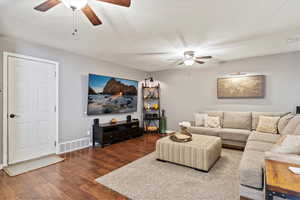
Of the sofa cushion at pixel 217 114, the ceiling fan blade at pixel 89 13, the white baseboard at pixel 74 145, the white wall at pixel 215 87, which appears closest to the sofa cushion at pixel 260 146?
the sofa cushion at pixel 217 114

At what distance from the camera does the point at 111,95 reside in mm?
4703

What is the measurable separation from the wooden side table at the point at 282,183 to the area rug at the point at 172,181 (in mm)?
844

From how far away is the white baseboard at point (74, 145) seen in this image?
3621 mm

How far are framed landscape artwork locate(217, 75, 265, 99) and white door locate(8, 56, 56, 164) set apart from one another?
4.80 meters

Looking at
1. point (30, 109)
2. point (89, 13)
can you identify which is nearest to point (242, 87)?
point (89, 13)

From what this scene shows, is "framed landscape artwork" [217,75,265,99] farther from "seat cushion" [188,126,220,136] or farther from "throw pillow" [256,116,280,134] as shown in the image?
"seat cushion" [188,126,220,136]

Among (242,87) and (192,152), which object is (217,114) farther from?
(192,152)

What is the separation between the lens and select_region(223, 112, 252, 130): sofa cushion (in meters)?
4.11

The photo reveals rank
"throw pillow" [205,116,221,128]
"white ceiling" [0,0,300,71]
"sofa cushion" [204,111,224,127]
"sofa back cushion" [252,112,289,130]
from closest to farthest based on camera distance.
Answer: "white ceiling" [0,0,300,71], "sofa back cushion" [252,112,289,130], "throw pillow" [205,116,221,128], "sofa cushion" [204,111,224,127]

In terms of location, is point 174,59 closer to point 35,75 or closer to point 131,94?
point 131,94

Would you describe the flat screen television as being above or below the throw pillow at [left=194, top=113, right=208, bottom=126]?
above

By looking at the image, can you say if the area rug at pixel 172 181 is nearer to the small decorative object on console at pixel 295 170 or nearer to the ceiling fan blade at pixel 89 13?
the small decorative object on console at pixel 295 170

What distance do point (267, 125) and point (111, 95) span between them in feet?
14.2

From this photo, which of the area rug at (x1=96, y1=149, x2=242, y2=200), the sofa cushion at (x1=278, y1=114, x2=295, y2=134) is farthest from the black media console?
the sofa cushion at (x1=278, y1=114, x2=295, y2=134)
